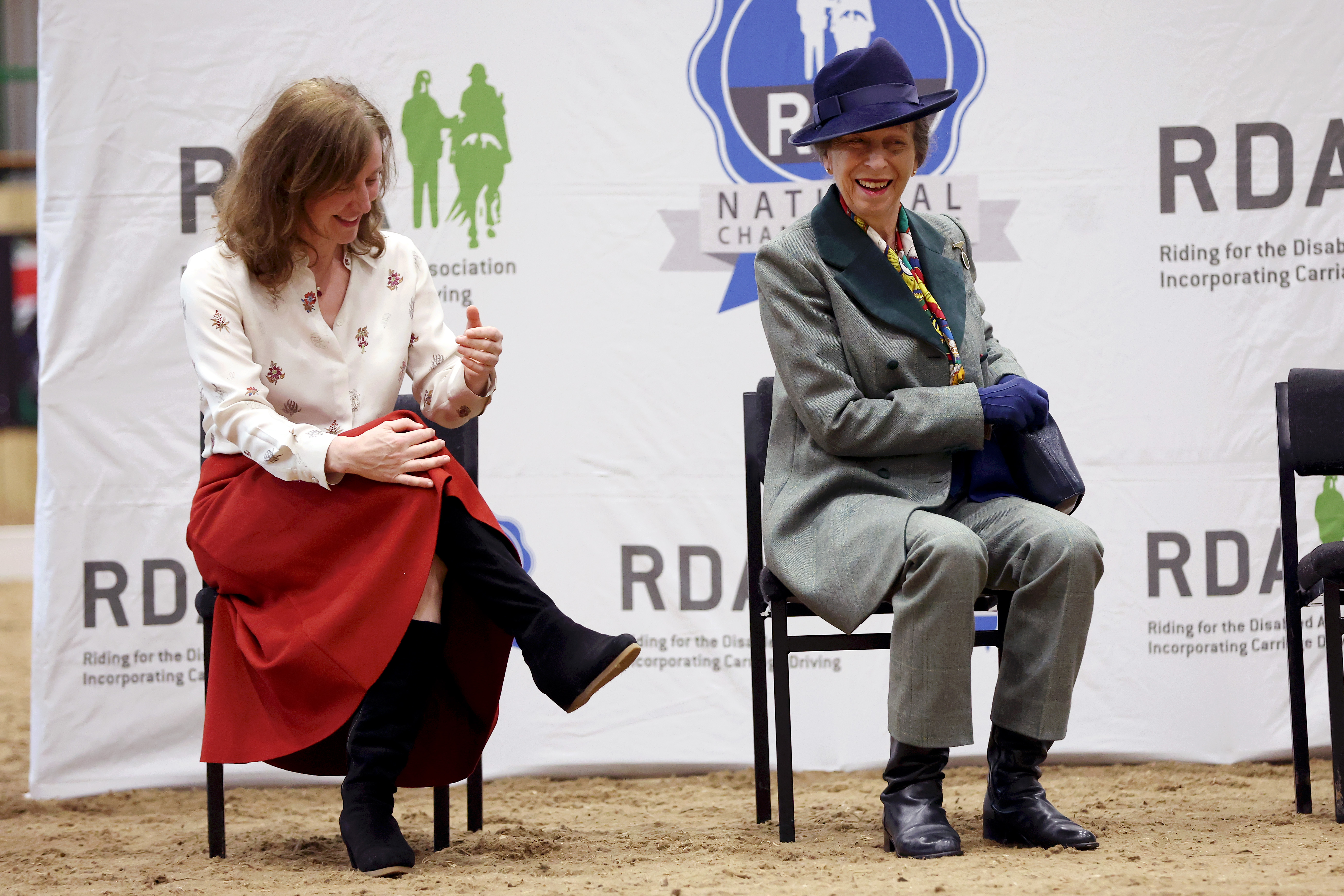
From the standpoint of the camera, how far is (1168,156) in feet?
10.4

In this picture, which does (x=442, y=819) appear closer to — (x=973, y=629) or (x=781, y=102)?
(x=973, y=629)

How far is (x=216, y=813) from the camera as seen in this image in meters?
2.34

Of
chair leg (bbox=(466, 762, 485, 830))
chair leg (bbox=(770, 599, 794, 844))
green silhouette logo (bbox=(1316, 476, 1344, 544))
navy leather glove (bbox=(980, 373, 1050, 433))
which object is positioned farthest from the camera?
green silhouette logo (bbox=(1316, 476, 1344, 544))

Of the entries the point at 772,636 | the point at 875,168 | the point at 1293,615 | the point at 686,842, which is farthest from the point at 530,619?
the point at 1293,615

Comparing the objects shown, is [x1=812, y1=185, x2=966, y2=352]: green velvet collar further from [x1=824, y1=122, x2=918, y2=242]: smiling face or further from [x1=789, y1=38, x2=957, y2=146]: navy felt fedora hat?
[x1=789, y1=38, x2=957, y2=146]: navy felt fedora hat

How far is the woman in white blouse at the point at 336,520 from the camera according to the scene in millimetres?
2061

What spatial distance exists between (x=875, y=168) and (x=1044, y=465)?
61 cm

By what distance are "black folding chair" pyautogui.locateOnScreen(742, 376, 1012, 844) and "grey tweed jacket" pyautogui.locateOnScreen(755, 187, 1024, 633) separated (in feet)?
0.26

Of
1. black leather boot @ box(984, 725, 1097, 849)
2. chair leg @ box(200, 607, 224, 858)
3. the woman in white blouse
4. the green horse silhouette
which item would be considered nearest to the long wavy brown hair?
the woman in white blouse

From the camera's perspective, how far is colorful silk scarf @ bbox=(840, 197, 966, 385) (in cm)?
228

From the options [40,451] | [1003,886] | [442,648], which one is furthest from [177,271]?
[1003,886]

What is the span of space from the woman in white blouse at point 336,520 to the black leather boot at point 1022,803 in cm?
65

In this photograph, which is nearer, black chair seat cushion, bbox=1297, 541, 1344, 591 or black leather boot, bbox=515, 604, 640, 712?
black leather boot, bbox=515, 604, 640, 712

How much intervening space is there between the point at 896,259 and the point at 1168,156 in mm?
1269
